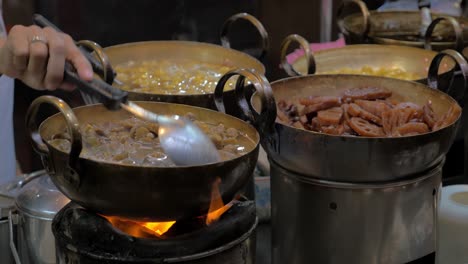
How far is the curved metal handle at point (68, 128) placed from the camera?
1.40m

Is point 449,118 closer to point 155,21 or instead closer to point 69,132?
point 69,132

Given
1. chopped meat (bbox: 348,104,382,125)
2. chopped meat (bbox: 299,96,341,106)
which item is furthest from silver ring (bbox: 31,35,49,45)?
chopped meat (bbox: 348,104,382,125)

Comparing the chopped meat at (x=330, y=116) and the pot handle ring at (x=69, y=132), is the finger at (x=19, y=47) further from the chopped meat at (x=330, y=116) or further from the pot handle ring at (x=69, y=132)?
the chopped meat at (x=330, y=116)

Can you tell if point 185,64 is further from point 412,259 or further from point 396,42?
point 412,259

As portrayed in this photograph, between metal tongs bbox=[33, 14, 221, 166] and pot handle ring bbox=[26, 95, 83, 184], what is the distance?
0.28 feet

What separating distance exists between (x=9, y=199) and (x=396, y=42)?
1.72m

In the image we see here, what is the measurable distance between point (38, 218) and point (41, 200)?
0.19 ft

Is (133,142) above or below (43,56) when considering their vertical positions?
below

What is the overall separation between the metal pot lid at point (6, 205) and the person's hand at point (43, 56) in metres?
0.44

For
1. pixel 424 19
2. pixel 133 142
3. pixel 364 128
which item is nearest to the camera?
pixel 133 142

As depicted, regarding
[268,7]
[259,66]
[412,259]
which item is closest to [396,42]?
[259,66]

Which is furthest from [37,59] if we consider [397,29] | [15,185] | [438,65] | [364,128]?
[397,29]

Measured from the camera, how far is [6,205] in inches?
83.0

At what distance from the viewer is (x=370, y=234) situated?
1836 millimetres
